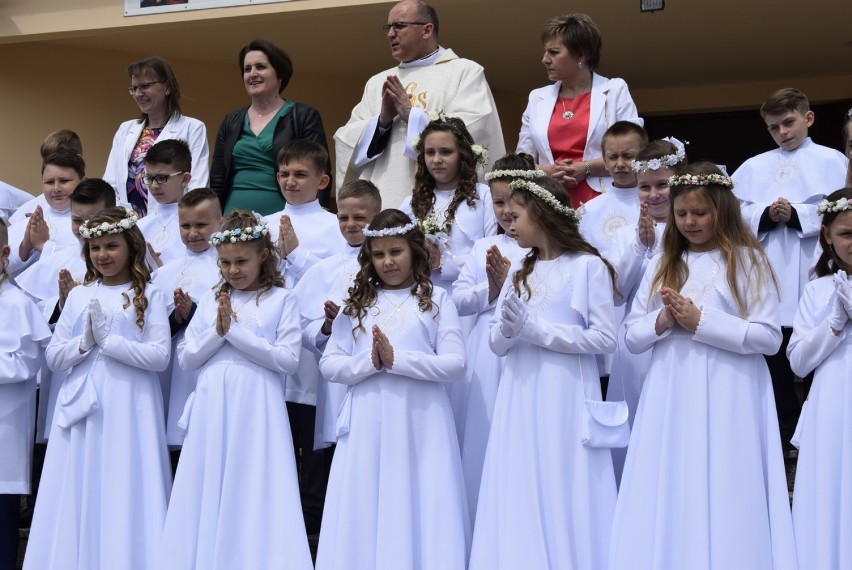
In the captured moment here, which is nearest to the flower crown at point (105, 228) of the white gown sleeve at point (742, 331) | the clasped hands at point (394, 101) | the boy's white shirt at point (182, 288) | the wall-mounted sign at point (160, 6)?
the boy's white shirt at point (182, 288)

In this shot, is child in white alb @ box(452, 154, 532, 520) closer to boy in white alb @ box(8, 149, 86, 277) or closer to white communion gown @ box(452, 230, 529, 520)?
white communion gown @ box(452, 230, 529, 520)

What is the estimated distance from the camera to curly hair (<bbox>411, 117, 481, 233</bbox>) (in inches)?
250

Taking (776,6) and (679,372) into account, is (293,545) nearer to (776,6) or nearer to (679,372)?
(679,372)

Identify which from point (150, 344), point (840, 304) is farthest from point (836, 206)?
point (150, 344)

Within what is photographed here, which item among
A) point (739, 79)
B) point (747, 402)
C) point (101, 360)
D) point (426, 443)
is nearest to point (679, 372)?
point (747, 402)

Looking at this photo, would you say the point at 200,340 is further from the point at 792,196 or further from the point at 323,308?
the point at 792,196

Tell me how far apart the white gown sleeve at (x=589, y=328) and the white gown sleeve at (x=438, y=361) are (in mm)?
360

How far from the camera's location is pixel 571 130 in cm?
A: 689

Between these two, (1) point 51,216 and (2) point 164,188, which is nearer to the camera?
(2) point 164,188

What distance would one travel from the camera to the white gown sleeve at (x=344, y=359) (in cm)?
541

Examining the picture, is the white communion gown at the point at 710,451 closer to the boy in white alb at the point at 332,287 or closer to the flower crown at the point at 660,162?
the flower crown at the point at 660,162

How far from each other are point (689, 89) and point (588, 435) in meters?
8.09

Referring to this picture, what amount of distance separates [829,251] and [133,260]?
10.9ft

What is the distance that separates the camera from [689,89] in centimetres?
1247
